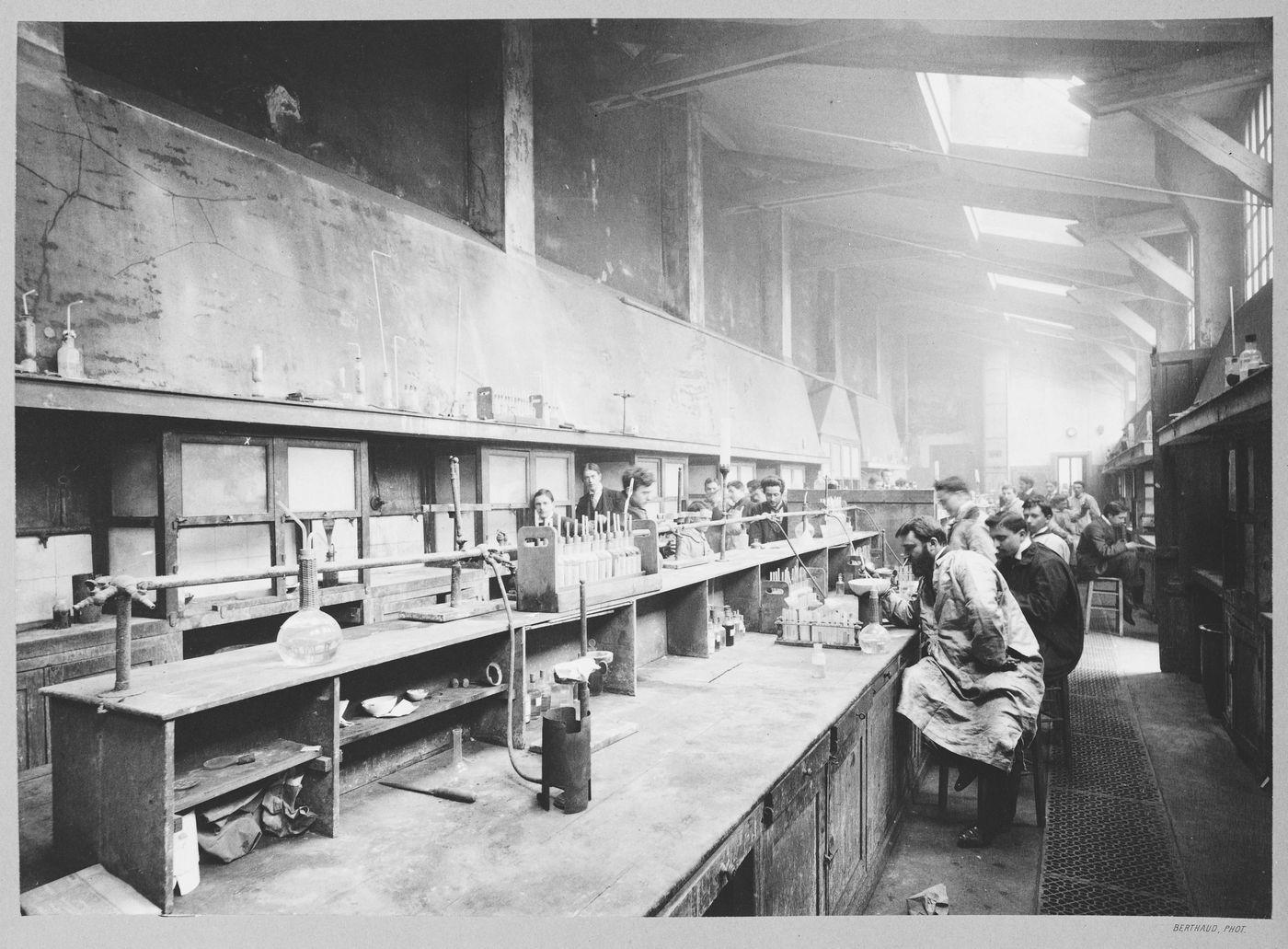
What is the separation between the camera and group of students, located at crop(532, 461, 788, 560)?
3787mm

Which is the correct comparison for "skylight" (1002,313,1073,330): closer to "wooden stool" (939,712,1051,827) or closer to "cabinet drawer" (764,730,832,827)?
"wooden stool" (939,712,1051,827)

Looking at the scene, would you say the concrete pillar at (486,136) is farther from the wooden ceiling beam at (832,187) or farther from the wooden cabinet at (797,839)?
the wooden ceiling beam at (832,187)

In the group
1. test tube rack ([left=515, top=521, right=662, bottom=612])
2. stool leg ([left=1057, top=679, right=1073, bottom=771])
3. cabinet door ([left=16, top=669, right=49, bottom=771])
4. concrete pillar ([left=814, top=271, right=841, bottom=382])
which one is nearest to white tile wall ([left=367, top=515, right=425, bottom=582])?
cabinet door ([left=16, top=669, right=49, bottom=771])

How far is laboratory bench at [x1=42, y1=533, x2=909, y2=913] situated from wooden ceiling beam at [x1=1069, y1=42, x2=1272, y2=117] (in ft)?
12.1

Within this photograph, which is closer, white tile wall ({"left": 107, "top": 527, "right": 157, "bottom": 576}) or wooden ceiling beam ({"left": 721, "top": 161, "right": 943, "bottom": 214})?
white tile wall ({"left": 107, "top": 527, "right": 157, "bottom": 576})

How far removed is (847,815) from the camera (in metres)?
2.80

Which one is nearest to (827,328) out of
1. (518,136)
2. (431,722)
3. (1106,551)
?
(1106,551)

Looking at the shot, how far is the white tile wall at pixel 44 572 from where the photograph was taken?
3.06 meters

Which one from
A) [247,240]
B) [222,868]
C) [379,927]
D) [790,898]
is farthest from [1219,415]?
[247,240]

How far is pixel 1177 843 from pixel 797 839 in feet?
7.66

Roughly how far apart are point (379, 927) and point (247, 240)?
3.23 metres

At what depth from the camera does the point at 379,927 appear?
1554 millimetres

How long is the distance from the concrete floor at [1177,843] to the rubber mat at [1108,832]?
0.06m

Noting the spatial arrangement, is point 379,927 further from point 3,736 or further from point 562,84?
point 562,84
